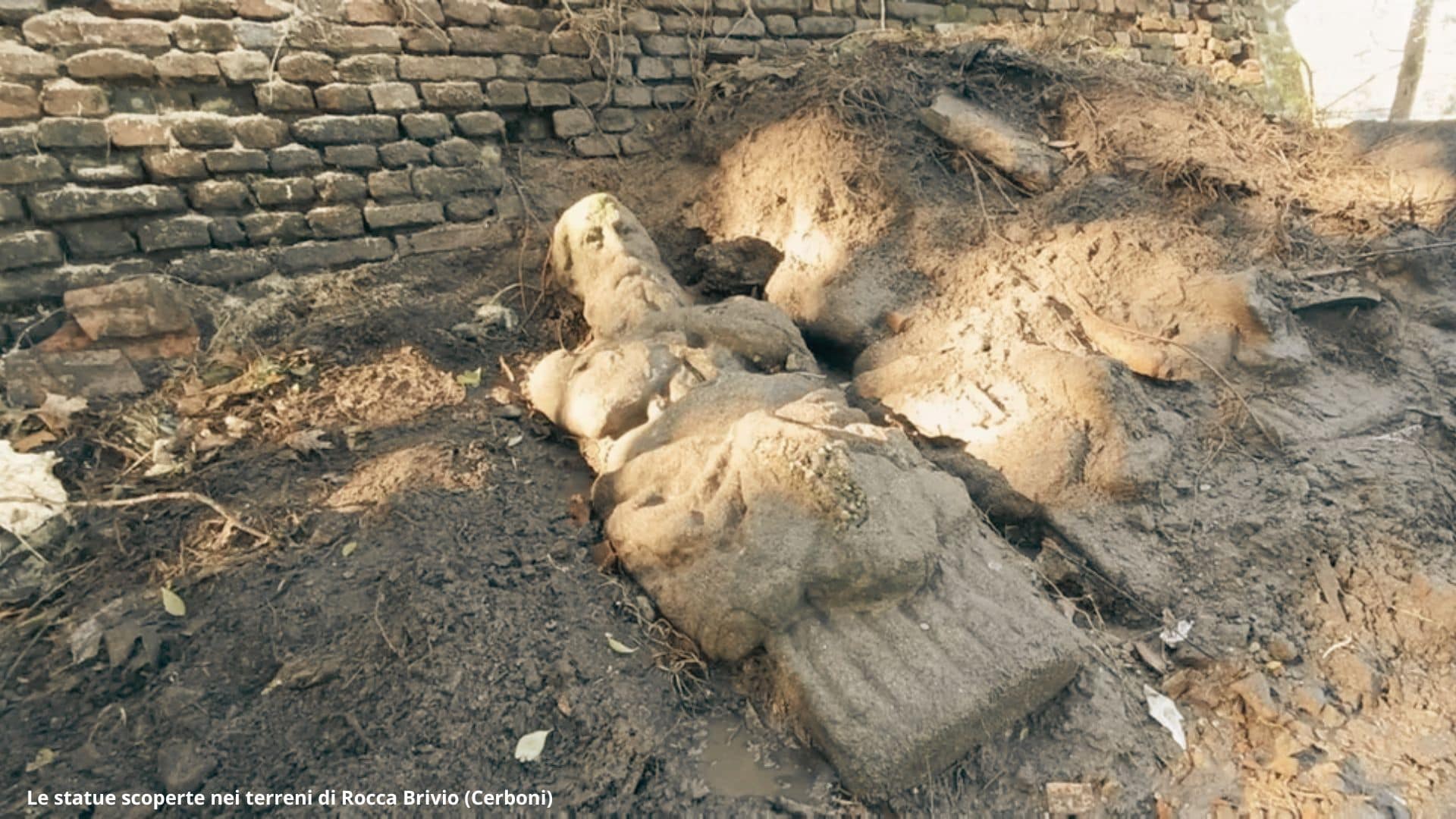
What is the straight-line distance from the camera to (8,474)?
7.86 ft

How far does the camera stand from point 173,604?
2.12 meters

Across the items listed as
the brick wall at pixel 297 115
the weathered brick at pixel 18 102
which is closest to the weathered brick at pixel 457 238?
the brick wall at pixel 297 115

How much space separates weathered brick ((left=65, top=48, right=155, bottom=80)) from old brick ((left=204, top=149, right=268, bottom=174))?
0.34 m

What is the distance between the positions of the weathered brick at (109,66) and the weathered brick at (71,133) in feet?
0.53

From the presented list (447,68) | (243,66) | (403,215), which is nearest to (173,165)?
(243,66)

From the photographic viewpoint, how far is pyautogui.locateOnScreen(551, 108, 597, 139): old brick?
13.1 feet

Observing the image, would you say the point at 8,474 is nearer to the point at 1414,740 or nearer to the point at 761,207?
the point at 761,207

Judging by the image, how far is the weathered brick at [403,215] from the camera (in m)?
3.56

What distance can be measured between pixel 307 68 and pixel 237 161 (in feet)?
1.59

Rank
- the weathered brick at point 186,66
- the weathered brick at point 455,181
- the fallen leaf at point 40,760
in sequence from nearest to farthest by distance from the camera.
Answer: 1. the fallen leaf at point 40,760
2. the weathered brick at point 186,66
3. the weathered brick at point 455,181

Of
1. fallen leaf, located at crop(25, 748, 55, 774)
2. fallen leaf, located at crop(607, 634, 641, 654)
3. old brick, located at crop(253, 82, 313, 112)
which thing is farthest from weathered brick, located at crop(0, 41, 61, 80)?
fallen leaf, located at crop(607, 634, 641, 654)

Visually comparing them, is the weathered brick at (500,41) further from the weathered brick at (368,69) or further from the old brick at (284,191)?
the old brick at (284,191)

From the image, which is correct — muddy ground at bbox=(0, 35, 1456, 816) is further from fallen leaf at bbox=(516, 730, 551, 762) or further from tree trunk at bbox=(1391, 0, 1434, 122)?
tree trunk at bbox=(1391, 0, 1434, 122)

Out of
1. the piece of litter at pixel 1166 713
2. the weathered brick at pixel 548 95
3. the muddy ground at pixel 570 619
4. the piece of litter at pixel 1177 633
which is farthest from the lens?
the weathered brick at pixel 548 95
